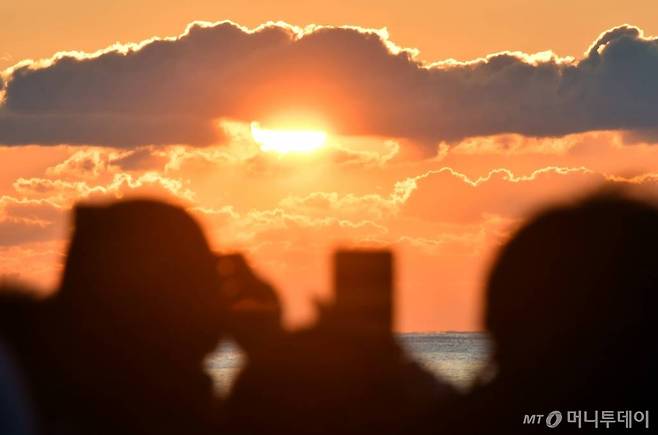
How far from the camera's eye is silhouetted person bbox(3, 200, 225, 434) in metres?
5.14

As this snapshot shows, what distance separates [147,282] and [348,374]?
92 centimetres

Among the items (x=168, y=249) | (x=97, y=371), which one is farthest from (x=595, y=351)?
(x=97, y=371)

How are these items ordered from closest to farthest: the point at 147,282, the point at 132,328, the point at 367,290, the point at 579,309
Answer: the point at 579,309 < the point at 367,290 < the point at 147,282 < the point at 132,328

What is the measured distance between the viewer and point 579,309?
15.4 ft

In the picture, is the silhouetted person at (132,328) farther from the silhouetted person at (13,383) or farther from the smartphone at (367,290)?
the smartphone at (367,290)

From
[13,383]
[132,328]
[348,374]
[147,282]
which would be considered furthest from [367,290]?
[13,383]

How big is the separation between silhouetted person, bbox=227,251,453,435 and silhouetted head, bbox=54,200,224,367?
299 millimetres

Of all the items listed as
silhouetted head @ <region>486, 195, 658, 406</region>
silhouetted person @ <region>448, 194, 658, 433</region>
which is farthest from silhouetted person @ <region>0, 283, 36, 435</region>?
silhouetted head @ <region>486, 195, 658, 406</region>

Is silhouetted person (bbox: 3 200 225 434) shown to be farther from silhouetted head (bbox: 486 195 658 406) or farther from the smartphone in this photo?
silhouetted head (bbox: 486 195 658 406)

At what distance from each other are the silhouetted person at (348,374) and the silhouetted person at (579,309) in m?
0.25

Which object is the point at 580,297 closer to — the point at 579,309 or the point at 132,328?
→ the point at 579,309

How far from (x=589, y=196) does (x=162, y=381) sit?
75.6 inches

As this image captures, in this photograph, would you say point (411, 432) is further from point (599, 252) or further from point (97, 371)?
point (97, 371)

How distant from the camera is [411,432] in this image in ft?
16.2
